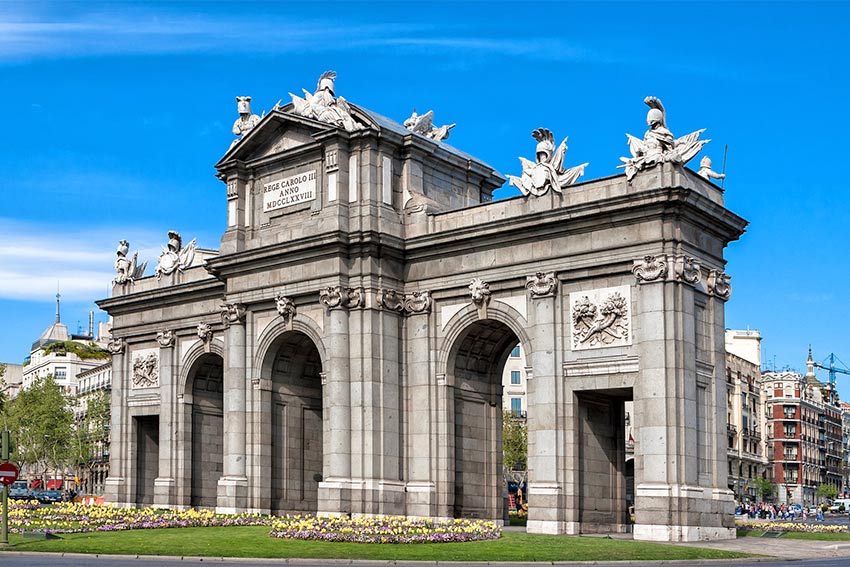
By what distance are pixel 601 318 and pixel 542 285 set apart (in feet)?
9.61

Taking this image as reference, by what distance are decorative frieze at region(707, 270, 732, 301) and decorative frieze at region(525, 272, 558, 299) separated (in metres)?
6.09

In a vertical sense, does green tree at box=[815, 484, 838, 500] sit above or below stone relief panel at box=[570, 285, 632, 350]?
below

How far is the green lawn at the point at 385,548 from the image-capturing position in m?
34.1

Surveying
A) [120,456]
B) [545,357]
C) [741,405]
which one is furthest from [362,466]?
[741,405]

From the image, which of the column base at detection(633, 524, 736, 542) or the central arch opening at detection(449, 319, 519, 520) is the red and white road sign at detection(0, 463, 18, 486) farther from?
the column base at detection(633, 524, 736, 542)

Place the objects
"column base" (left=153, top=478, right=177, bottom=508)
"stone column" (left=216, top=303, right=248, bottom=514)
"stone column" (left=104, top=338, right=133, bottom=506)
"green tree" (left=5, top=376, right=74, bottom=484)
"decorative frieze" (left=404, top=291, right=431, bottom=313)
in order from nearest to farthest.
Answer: "decorative frieze" (left=404, top=291, right=431, bottom=313)
"stone column" (left=216, top=303, right=248, bottom=514)
"column base" (left=153, top=478, right=177, bottom=508)
"stone column" (left=104, top=338, right=133, bottom=506)
"green tree" (left=5, top=376, right=74, bottom=484)

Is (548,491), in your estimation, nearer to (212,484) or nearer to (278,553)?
(278,553)

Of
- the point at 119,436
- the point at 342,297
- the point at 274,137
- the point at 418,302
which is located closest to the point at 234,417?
the point at 342,297

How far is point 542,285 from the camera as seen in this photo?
46062mm

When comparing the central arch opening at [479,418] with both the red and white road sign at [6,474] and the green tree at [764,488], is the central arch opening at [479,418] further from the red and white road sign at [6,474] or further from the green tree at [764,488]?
the green tree at [764,488]

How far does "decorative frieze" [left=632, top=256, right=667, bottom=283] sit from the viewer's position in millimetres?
42438

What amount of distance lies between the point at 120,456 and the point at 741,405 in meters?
89.1

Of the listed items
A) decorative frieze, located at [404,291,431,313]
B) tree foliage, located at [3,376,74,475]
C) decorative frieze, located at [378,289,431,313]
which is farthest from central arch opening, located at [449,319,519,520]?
tree foliage, located at [3,376,74,475]

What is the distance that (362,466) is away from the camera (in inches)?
1906
